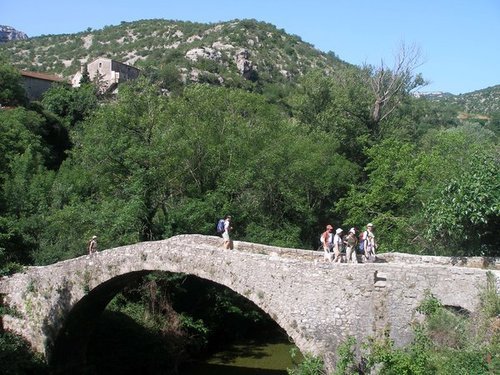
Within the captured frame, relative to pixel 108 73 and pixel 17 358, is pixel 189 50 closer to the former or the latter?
pixel 108 73

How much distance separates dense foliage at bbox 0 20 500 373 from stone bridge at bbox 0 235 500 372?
119 cm

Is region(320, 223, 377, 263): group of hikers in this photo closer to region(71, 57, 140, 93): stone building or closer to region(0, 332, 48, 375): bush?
region(0, 332, 48, 375): bush

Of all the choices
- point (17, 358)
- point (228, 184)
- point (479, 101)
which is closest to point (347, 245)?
point (17, 358)

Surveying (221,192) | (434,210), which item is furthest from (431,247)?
(221,192)

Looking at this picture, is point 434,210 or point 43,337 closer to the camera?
point 434,210

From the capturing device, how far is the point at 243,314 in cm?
2538

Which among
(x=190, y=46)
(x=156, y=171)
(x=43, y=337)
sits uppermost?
(x=190, y=46)

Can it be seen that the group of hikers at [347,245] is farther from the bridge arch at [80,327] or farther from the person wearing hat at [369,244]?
the bridge arch at [80,327]

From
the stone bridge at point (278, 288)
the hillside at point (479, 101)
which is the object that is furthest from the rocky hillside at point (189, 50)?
the stone bridge at point (278, 288)

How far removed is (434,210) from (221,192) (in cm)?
1236

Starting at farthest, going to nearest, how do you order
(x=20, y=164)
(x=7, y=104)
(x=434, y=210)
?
(x=7, y=104) < (x=20, y=164) < (x=434, y=210)

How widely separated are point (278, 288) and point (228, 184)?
13.5 meters

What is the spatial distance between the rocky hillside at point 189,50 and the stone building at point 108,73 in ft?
16.8

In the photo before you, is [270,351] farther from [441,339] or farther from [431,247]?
[441,339]
